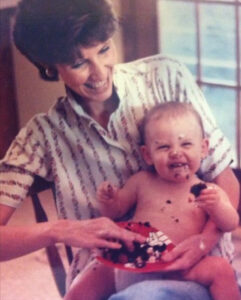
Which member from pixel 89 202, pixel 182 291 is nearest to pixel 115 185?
pixel 89 202

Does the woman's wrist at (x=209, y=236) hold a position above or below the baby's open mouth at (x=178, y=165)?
below

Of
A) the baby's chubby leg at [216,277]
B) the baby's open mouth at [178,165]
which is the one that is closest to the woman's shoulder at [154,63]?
the baby's open mouth at [178,165]

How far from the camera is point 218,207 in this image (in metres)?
0.64

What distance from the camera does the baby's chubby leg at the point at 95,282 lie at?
0.66 m

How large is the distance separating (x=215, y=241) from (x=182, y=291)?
0.21ft

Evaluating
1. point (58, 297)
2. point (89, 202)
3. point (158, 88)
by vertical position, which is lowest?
point (58, 297)

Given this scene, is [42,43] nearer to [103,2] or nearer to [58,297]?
[103,2]

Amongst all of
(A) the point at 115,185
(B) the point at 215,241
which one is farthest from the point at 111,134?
(B) the point at 215,241

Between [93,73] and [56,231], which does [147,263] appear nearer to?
[56,231]

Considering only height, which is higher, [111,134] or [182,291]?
[111,134]

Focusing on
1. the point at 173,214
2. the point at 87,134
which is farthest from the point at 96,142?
the point at 173,214

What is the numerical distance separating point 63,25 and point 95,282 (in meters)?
0.28

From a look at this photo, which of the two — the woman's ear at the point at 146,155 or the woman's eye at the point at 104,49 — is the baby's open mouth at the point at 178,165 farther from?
the woman's eye at the point at 104,49

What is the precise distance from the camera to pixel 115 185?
662mm
